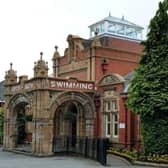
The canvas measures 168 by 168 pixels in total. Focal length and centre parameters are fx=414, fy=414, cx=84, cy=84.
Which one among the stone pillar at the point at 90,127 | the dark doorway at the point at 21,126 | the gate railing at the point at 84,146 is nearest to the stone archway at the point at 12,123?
the dark doorway at the point at 21,126

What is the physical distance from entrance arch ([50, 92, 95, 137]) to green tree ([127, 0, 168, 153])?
24.9ft

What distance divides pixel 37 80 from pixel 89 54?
666cm

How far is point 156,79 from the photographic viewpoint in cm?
2256

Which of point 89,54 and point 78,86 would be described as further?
point 89,54

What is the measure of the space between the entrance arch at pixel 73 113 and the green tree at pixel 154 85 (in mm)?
7588

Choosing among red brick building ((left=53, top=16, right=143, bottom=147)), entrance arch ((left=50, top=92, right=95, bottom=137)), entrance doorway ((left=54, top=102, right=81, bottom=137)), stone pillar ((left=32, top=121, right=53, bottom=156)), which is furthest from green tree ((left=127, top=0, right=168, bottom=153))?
entrance doorway ((left=54, top=102, right=81, bottom=137))

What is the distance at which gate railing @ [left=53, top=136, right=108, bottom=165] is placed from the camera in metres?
23.2

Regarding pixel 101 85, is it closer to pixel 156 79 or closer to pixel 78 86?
pixel 78 86

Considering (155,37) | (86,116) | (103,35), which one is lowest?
(86,116)

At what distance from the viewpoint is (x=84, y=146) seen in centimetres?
2741

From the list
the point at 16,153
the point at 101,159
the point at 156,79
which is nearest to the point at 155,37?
the point at 156,79

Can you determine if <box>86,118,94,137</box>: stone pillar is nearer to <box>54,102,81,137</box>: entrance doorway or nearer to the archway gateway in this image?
the archway gateway

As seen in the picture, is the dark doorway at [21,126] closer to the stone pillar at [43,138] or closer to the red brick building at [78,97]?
the red brick building at [78,97]

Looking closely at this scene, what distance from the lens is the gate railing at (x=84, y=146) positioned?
76.0ft
